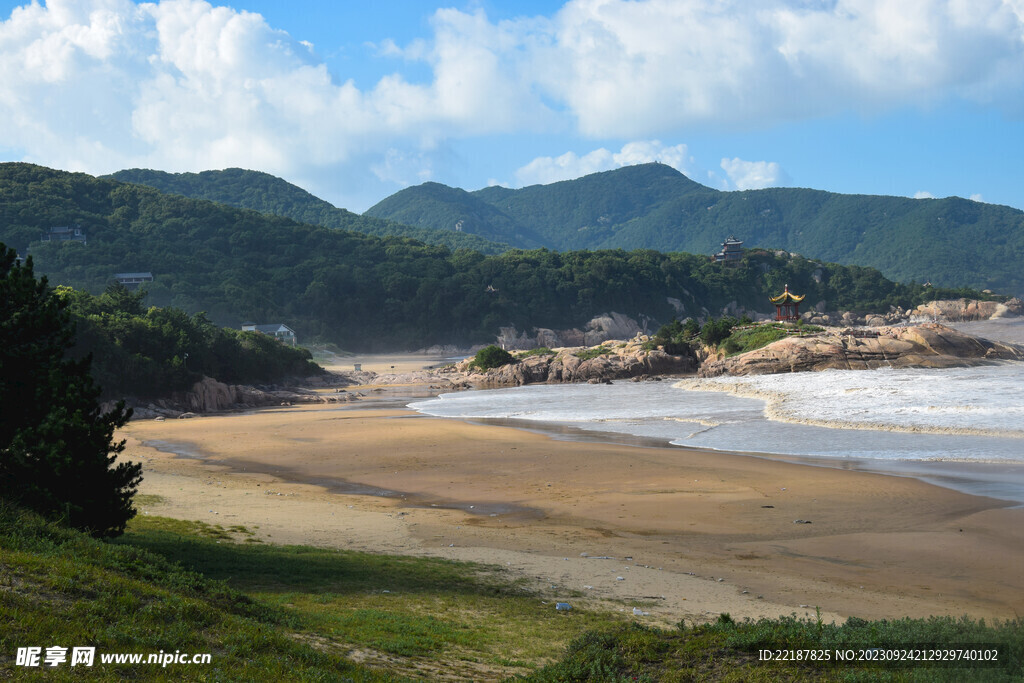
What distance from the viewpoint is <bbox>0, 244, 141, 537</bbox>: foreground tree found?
26.7 feet

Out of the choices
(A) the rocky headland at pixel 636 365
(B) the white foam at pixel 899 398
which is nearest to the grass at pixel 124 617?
(B) the white foam at pixel 899 398

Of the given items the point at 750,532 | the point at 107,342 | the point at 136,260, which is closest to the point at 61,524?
the point at 750,532

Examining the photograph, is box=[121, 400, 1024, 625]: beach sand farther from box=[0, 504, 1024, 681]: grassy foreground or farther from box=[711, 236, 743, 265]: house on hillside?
box=[711, 236, 743, 265]: house on hillside

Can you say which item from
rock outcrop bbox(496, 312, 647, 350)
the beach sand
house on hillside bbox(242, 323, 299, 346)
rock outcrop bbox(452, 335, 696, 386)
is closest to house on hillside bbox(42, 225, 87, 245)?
house on hillside bbox(242, 323, 299, 346)

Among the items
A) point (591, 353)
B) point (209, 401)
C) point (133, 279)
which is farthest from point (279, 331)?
point (209, 401)

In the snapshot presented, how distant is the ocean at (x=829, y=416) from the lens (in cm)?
1880

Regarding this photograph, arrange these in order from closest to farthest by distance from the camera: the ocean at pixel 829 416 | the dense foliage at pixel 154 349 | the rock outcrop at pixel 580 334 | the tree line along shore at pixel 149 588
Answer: the tree line along shore at pixel 149 588
the ocean at pixel 829 416
the dense foliage at pixel 154 349
the rock outcrop at pixel 580 334

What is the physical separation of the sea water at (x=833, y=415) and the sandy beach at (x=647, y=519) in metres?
2.45

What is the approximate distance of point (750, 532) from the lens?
41.1 ft

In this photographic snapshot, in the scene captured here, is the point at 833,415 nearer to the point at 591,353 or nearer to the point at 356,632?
the point at 356,632

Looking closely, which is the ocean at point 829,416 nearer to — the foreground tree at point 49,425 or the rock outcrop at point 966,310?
the foreground tree at point 49,425

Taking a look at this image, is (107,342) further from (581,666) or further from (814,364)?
(814,364)

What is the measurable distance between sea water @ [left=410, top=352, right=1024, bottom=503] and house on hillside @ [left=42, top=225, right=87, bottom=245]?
3036 inches

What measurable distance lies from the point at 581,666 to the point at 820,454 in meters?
17.1
